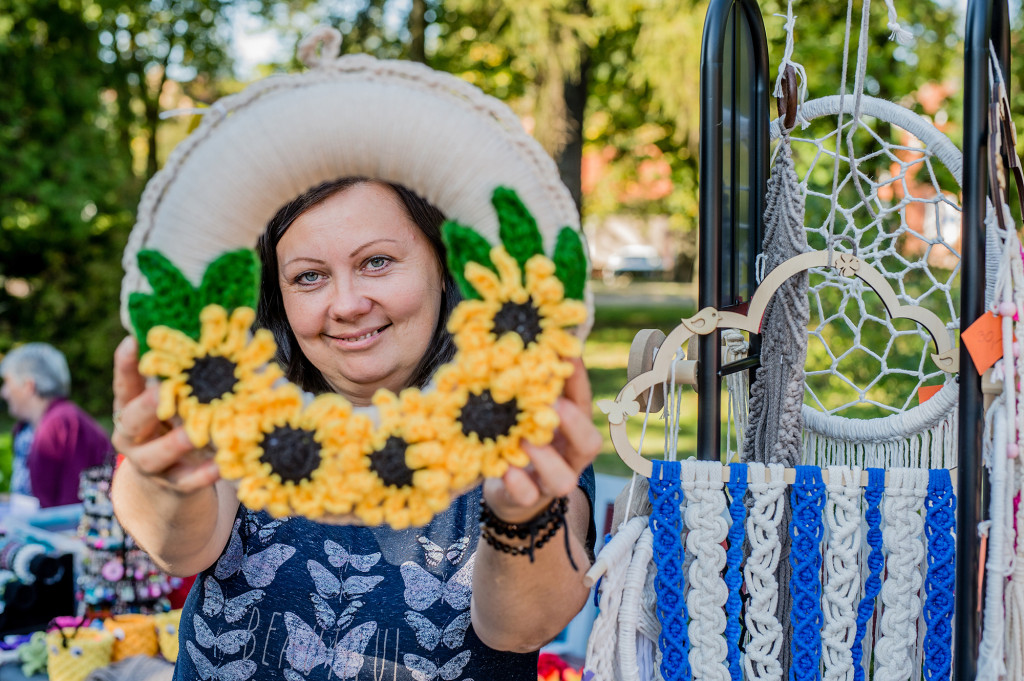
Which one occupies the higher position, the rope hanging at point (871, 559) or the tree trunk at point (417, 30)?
the tree trunk at point (417, 30)

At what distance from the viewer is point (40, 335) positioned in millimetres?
7000

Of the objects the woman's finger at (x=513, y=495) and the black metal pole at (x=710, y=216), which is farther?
the black metal pole at (x=710, y=216)

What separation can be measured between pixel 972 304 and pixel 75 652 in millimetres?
1980

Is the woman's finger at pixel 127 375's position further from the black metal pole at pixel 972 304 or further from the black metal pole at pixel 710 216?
the black metal pole at pixel 972 304

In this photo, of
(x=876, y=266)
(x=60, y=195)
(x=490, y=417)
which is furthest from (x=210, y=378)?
(x=60, y=195)

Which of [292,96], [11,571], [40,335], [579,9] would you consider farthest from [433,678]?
[40,335]

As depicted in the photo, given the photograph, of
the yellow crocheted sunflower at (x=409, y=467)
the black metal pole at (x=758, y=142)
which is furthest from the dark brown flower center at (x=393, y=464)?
the black metal pole at (x=758, y=142)

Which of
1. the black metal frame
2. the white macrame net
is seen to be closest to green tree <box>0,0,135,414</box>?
the white macrame net

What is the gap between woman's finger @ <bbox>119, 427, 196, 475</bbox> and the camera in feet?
2.47

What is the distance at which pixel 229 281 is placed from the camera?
0.76 m

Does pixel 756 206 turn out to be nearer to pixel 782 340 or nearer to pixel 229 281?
pixel 782 340

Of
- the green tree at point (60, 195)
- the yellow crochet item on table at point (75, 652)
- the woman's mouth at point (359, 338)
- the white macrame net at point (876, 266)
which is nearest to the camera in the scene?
the woman's mouth at point (359, 338)

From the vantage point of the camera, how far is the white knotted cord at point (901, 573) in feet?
3.41

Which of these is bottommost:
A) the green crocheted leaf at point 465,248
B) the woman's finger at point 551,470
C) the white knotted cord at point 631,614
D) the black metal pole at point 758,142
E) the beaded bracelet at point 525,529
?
the white knotted cord at point 631,614
